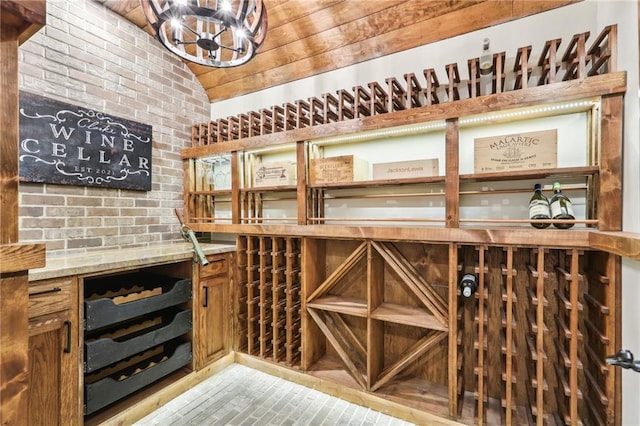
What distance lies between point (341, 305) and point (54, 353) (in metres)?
1.70

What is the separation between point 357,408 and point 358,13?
9.22 ft

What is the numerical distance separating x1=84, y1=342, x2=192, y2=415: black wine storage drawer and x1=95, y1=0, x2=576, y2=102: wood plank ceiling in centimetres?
249

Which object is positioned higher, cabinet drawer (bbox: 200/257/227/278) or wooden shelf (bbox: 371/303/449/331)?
cabinet drawer (bbox: 200/257/227/278)

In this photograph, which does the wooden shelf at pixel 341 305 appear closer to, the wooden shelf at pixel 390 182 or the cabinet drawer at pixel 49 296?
the wooden shelf at pixel 390 182

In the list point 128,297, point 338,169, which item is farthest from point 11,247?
point 338,169

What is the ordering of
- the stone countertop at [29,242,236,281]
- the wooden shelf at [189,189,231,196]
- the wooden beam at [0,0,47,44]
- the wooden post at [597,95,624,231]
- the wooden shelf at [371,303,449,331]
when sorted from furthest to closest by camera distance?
the wooden shelf at [189,189,231,196]
the wooden shelf at [371,303,449,331]
the stone countertop at [29,242,236,281]
the wooden post at [597,95,624,231]
the wooden beam at [0,0,47,44]

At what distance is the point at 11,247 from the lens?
71 cm

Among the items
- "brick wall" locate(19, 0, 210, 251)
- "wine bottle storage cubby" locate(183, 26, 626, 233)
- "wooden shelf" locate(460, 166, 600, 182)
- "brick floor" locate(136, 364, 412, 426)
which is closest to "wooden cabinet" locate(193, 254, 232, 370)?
"brick floor" locate(136, 364, 412, 426)

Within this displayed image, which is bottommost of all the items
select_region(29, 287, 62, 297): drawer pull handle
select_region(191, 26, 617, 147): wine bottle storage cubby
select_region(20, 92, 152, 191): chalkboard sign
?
select_region(29, 287, 62, 297): drawer pull handle

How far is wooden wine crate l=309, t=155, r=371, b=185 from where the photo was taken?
207cm

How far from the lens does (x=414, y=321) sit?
1895mm

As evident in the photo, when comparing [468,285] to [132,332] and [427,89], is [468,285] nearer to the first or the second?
[427,89]

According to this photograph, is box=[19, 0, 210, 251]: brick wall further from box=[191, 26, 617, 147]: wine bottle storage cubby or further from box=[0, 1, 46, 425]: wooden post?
box=[0, 1, 46, 425]: wooden post

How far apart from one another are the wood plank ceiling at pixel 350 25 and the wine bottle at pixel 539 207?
3.83 ft
